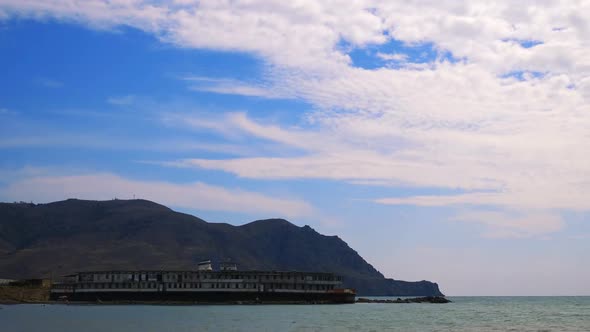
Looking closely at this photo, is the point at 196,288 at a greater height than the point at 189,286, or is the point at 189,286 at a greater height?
the point at 189,286

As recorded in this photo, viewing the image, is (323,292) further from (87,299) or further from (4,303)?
(4,303)

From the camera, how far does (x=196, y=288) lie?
167 meters

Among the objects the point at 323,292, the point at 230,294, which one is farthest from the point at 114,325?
the point at 323,292

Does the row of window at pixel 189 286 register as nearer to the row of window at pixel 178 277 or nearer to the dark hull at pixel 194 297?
the row of window at pixel 178 277

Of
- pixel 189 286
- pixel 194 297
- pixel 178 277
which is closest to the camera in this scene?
pixel 194 297

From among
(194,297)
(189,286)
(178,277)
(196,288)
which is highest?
(178,277)

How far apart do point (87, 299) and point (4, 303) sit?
18.2m

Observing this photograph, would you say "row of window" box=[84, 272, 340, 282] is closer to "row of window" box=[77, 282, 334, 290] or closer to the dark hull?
"row of window" box=[77, 282, 334, 290]

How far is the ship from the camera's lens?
16638cm

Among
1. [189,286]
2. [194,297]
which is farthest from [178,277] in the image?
[194,297]

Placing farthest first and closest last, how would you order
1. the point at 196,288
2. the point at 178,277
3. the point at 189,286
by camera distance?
the point at 178,277 → the point at 189,286 → the point at 196,288

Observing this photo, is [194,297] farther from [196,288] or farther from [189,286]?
[189,286]

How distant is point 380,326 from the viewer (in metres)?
94.8

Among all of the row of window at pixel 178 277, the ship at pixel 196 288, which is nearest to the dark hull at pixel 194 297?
the ship at pixel 196 288
